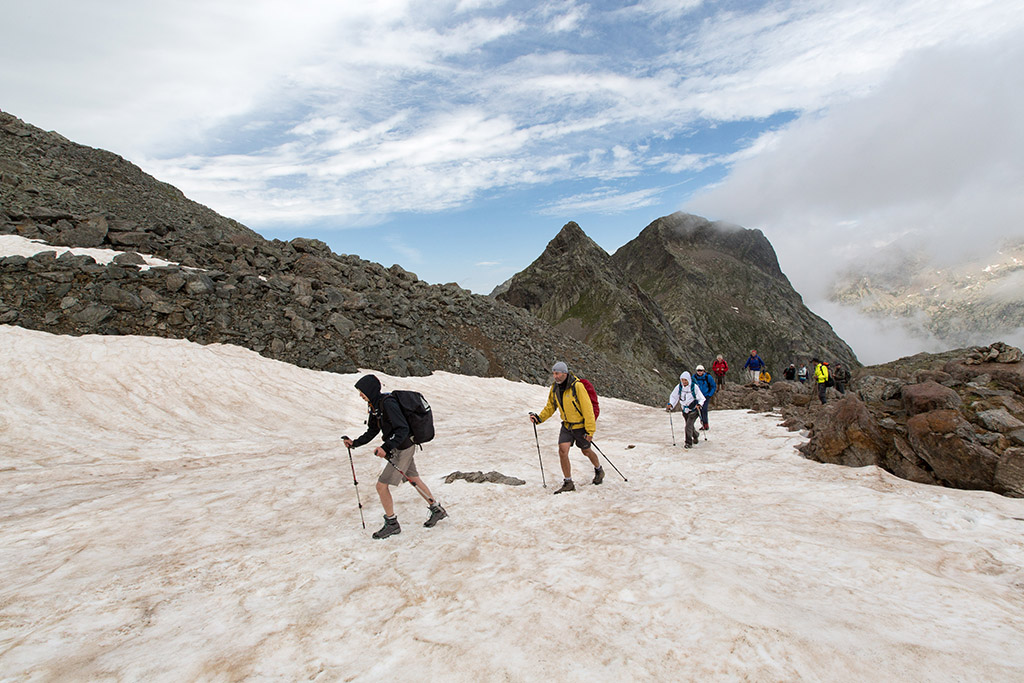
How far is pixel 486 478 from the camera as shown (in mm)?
11062

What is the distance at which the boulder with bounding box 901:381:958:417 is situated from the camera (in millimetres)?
11531

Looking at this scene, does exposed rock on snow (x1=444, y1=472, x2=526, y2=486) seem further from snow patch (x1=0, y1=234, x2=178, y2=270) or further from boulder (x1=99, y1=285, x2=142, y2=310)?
snow patch (x1=0, y1=234, x2=178, y2=270)

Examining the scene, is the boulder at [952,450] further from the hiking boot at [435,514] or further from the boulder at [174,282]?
the boulder at [174,282]

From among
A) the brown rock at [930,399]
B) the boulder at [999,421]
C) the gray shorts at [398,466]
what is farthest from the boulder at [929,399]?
the gray shorts at [398,466]

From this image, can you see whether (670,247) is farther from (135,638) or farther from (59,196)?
(135,638)

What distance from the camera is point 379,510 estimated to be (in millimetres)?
9422

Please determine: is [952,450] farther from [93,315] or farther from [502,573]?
[93,315]

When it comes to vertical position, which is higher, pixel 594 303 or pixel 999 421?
pixel 594 303

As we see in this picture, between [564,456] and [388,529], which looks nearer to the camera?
[388,529]

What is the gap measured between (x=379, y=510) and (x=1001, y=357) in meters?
18.9

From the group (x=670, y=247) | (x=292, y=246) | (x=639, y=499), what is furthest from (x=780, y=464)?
(x=670, y=247)

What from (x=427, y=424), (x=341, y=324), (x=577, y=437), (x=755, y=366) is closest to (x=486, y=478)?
(x=577, y=437)

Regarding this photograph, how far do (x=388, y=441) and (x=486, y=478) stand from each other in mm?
4039

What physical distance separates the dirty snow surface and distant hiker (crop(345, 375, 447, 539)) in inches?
26.2
